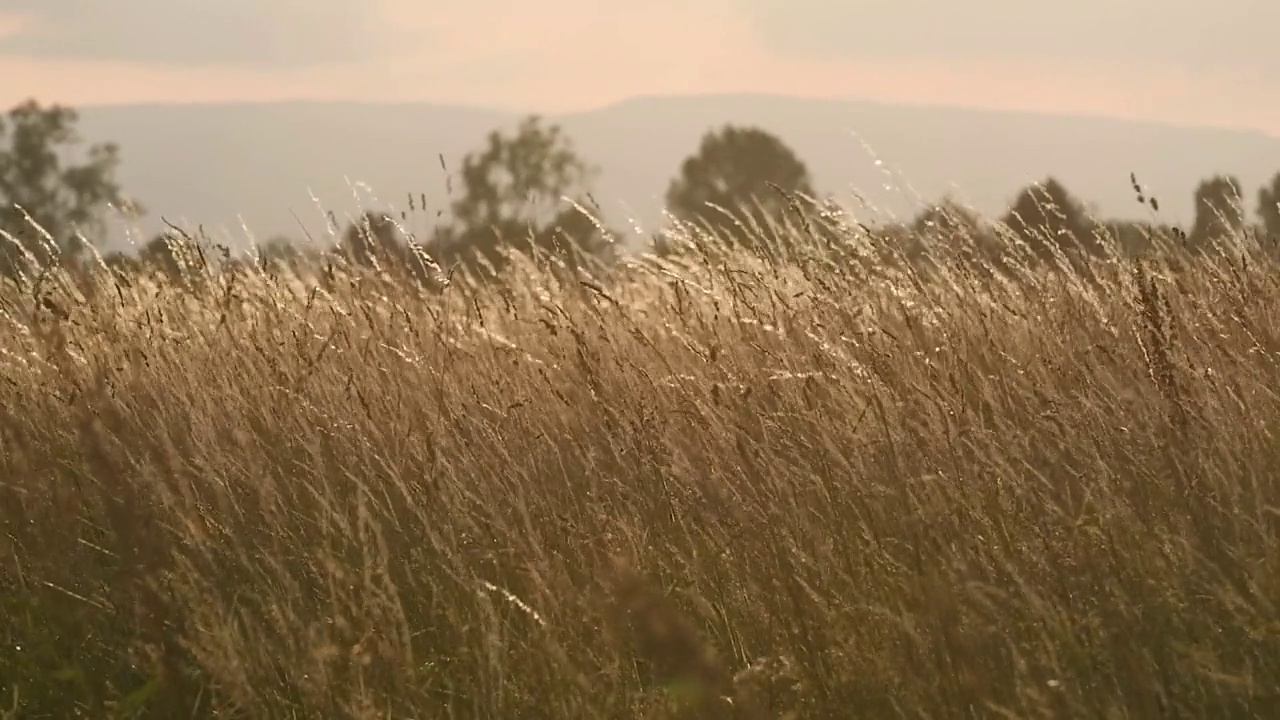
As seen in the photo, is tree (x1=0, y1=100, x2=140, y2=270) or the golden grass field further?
tree (x1=0, y1=100, x2=140, y2=270)

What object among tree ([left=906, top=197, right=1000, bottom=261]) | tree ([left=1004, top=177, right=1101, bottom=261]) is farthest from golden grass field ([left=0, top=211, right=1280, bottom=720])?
tree ([left=1004, top=177, right=1101, bottom=261])

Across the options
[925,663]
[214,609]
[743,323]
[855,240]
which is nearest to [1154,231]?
[855,240]

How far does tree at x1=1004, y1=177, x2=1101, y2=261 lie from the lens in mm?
4812

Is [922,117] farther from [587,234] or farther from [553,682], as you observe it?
[553,682]

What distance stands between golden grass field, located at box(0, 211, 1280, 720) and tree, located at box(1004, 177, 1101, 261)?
0.34 m

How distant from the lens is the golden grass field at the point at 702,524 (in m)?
2.41

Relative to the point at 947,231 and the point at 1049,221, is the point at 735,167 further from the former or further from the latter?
the point at 947,231

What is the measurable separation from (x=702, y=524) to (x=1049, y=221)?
10.4 feet

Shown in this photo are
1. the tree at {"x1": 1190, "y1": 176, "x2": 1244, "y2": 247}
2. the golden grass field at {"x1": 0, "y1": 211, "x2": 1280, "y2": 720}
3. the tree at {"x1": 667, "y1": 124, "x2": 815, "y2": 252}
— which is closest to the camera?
the golden grass field at {"x1": 0, "y1": 211, "x2": 1280, "y2": 720}

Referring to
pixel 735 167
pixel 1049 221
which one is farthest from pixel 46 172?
pixel 1049 221

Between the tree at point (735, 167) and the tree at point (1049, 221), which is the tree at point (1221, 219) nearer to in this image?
the tree at point (1049, 221)

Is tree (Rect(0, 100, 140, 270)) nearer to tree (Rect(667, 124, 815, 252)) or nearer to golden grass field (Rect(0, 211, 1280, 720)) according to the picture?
A: tree (Rect(667, 124, 815, 252))

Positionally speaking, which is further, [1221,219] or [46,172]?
[46,172]

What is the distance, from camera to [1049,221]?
564 centimetres
